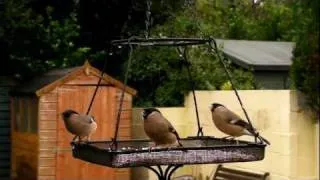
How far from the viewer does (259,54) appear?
52.3ft

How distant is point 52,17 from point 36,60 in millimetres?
1078

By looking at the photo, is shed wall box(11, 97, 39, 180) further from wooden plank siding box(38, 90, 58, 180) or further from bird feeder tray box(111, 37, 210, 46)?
bird feeder tray box(111, 37, 210, 46)

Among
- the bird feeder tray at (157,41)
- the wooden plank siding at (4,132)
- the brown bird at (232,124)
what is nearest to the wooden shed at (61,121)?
the wooden plank siding at (4,132)

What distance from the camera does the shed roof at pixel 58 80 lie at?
9.86 meters

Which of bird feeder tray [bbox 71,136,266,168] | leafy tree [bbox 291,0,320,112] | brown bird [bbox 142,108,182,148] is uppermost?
leafy tree [bbox 291,0,320,112]

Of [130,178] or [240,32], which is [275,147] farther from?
[240,32]

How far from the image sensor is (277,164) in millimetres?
8562

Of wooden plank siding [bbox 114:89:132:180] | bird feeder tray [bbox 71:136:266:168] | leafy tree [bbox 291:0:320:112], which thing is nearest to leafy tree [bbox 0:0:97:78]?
wooden plank siding [bbox 114:89:132:180]

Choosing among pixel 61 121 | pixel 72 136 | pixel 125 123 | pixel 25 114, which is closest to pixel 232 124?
pixel 72 136

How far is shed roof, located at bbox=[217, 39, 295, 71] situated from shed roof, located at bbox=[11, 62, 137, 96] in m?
4.28

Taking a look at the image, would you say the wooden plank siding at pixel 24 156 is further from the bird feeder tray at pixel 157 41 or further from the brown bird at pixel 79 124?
the bird feeder tray at pixel 157 41

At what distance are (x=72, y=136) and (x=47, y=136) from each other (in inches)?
13.6

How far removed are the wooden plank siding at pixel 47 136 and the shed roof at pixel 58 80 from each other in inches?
4.4

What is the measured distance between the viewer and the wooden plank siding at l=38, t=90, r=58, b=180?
32.2 ft
